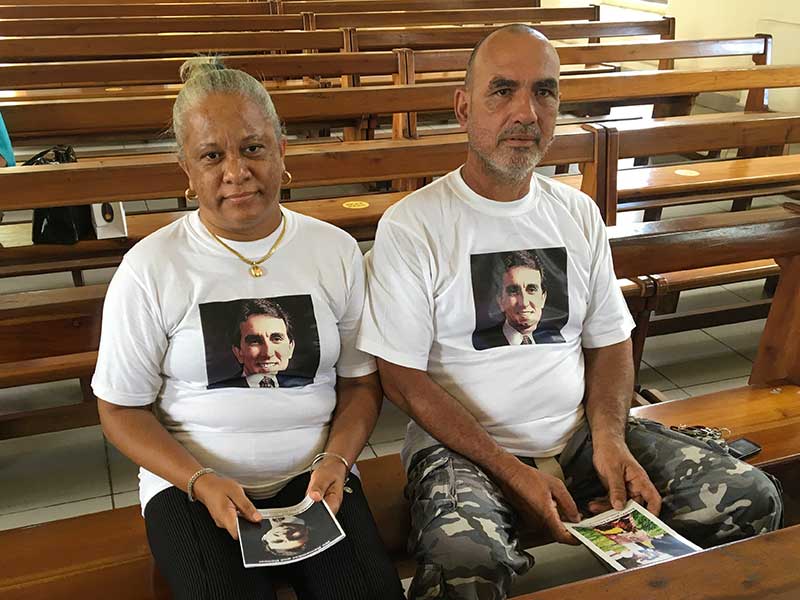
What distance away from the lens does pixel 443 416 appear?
153cm

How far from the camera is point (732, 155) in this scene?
5312 millimetres

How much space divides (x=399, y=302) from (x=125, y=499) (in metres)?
1.17

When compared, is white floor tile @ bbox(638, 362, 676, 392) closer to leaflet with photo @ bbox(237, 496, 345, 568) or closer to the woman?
the woman

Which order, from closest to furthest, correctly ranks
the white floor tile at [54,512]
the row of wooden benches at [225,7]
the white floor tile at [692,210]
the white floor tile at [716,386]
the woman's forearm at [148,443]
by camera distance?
1. the woman's forearm at [148,443]
2. the white floor tile at [54,512]
3. the white floor tile at [716,386]
4. the white floor tile at [692,210]
5. the row of wooden benches at [225,7]

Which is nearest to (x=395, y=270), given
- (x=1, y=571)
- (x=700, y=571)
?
(x=700, y=571)

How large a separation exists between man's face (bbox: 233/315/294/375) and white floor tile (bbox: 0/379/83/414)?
153cm

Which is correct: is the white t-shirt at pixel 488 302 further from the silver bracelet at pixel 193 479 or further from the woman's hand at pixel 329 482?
the silver bracelet at pixel 193 479

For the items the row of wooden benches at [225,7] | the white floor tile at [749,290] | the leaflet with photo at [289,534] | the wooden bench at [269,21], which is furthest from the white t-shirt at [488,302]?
the row of wooden benches at [225,7]

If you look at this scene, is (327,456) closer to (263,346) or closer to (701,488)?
(263,346)

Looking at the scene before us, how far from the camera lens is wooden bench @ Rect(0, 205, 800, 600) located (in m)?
1.40

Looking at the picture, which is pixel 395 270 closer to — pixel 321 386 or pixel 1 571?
pixel 321 386

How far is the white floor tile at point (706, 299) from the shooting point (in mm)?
3443

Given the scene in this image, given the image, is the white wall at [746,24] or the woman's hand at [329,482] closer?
the woman's hand at [329,482]

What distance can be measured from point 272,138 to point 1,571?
87 cm
